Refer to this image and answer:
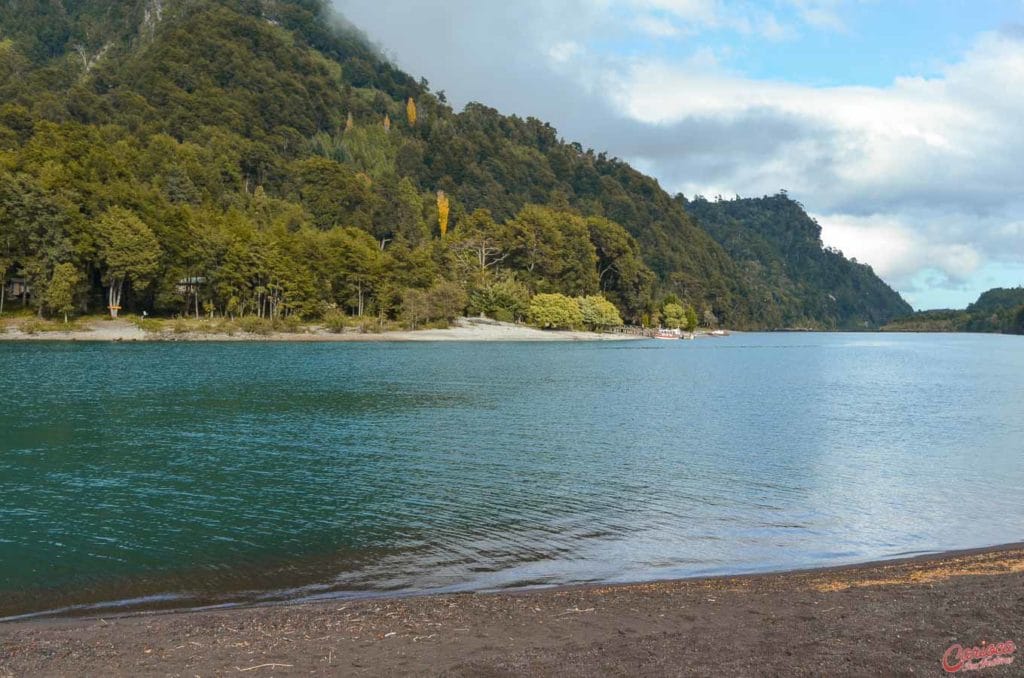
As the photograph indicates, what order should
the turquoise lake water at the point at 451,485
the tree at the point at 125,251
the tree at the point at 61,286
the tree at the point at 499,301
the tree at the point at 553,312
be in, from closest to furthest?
the turquoise lake water at the point at 451,485 → the tree at the point at 61,286 → the tree at the point at 125,251 → the tree at the point at 499,301 → the tree at the point at 553,312

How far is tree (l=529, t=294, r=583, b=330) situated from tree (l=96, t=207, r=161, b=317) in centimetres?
6881

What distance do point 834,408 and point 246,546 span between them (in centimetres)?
3873

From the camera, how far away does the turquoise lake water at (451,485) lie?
14591 mm

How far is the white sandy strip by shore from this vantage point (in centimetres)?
9131

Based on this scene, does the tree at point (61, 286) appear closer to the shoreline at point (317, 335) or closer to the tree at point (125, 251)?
the shoreline at point (317, 335)

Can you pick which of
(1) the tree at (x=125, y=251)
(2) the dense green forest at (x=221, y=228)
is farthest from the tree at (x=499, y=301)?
(1) the tree at (x=125, y=251)

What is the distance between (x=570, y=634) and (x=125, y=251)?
329ft

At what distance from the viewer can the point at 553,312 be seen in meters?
144

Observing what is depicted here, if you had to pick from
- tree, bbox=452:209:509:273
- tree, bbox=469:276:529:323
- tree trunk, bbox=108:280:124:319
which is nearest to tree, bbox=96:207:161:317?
tree trunk, bbox=108:280:124:319

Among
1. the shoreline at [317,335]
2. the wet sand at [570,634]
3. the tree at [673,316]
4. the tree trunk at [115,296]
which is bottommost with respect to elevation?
the wet sand at [570,634]

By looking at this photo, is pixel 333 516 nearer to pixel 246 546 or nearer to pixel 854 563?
pixel 246 546

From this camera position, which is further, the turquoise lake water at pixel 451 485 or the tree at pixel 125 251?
the tree at pixel 125 251

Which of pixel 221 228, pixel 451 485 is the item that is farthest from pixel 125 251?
pixel 451 485

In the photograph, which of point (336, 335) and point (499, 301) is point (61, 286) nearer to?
point (336, 335)
